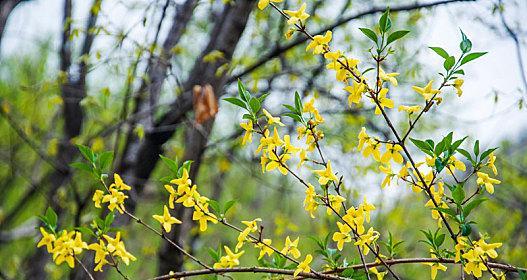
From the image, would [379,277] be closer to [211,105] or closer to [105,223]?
[105,223]

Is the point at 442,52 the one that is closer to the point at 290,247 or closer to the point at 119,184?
the point at 290,247

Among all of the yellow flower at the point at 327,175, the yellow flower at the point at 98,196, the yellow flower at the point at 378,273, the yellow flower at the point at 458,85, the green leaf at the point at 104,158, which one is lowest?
the yellow flower at the point at 98,196

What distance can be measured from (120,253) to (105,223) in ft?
0.32

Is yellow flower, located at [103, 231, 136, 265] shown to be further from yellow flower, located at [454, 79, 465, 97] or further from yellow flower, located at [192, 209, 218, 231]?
yellow flower, located at [454, 79, 465, 97]

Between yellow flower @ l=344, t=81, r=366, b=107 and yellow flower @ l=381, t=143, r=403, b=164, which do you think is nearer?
yellow flower @ l=344, t=81, r=366, b=107

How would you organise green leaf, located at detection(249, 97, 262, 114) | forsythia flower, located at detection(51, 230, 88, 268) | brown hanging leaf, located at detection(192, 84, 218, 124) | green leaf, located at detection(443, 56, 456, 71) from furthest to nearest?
brown hanging leaf, located at detection(192, 84, 218, 124) → forsythia flower, located at detection(51, 230, 88, 268) → green leaf, located at detection(249, 97, 262, 114) → green leaf, located at detection(443, 56, 456, 71)

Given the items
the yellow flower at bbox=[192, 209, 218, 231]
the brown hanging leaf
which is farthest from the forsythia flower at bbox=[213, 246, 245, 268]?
the brown hanging leaf

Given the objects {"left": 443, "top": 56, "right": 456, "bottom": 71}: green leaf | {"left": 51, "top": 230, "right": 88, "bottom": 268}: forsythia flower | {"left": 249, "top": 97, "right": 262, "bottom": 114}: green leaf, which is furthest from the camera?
{"left": 51, "top": 230, "right": 88, "bottom": 268}: forsythia flower

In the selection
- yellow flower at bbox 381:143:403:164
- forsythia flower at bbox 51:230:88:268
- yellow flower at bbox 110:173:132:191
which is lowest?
forsythia flower at bbox 51:230:88:268

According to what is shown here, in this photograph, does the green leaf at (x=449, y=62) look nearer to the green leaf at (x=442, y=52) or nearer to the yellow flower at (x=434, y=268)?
the green leaf at (x=442, y=52)

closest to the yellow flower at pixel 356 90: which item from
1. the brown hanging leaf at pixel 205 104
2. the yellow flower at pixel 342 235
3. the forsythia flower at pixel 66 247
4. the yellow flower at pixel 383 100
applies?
the yellow flower at pixel 383 100

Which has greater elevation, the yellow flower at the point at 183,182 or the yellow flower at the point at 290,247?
the yellow flower at the point at 183,182

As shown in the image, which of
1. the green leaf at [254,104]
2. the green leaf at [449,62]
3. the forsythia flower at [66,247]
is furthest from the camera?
the forsythia flower at [66,247]

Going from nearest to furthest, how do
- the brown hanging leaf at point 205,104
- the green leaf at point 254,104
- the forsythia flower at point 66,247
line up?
the green leaf at point 254,104 → the forsythia flower at point 66,247 → the brown hanging leaf at point 205,104
